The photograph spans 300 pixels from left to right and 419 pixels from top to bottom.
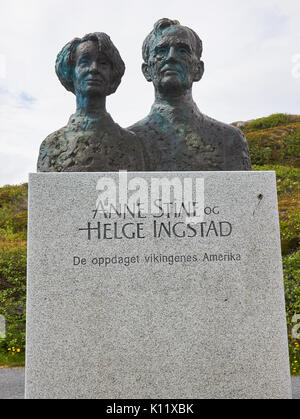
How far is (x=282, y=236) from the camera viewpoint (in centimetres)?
936

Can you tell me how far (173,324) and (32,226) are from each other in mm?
1326

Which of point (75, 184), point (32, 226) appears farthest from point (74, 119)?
point (32, 226)

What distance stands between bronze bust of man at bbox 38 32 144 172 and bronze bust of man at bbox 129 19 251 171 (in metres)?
0.23

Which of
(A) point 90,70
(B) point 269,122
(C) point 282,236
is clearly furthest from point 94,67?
(B) point 269,122

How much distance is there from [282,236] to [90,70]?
6381 mm

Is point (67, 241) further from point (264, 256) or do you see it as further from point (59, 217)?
point (264, 256)

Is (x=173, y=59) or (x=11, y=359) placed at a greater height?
(x=173, y=59)

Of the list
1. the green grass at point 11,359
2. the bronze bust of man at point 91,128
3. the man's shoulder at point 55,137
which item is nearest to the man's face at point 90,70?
the bronze bust of man at point 91,128

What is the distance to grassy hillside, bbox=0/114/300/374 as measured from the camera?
705 centimetres

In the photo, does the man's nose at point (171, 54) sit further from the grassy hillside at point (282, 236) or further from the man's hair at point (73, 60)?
the grassy hillside at point (282, 236)

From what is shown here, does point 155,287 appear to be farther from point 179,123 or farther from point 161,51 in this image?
point 161,51

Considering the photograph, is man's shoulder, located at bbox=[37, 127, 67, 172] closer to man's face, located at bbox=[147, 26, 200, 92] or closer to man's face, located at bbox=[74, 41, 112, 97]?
man's face, located at bbox=[74, 41, 112, 97]

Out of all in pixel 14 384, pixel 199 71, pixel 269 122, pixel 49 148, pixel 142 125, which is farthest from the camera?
pixel 269 122

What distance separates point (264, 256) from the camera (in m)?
3.65
